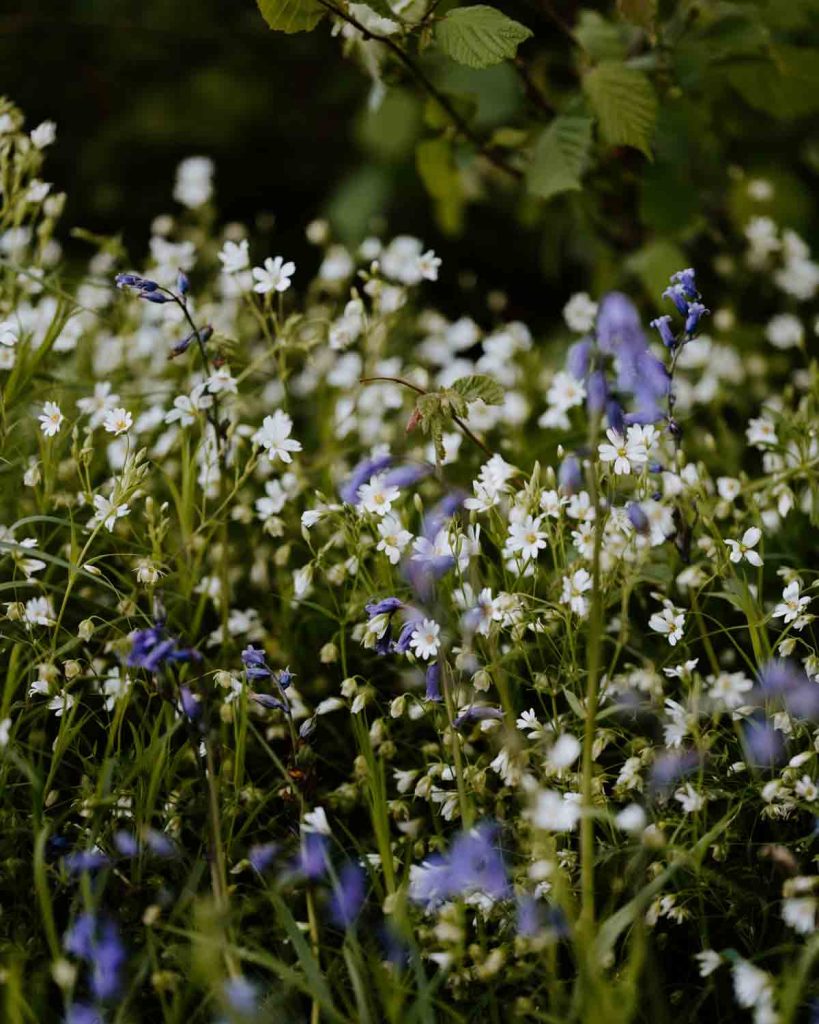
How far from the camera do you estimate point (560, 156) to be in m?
2.22

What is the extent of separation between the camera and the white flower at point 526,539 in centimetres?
155

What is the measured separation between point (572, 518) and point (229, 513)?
633 millimetres

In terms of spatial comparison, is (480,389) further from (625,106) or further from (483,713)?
(625,106)

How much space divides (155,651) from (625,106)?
142 centimetres

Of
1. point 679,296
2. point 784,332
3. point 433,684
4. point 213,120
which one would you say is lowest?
point 213,120

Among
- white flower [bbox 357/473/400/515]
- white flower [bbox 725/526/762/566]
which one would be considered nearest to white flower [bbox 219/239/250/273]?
white flower [bbox 357/473/400/515]

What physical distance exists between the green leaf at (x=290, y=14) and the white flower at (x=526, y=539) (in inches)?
32.9

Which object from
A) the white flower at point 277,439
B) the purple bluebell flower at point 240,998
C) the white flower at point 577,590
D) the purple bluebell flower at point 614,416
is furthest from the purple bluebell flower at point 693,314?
the purple bluebell flower at point 240,998

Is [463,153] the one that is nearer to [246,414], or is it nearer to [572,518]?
[246,414]

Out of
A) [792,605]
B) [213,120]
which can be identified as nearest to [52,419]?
[792,605]

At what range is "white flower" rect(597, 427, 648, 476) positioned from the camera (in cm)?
157

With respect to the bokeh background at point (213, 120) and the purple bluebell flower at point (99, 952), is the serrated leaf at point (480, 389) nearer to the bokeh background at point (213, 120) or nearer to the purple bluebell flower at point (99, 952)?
the purple bluebell flower at point (99, 952)

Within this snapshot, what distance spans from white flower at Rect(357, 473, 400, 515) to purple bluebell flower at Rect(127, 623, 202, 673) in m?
0.39

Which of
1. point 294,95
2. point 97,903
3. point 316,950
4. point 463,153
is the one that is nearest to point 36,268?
point 463,153
